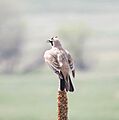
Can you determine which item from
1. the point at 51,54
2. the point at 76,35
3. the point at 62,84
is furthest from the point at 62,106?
the point at 76,35

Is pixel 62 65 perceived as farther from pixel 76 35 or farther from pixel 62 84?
pixel 76 35

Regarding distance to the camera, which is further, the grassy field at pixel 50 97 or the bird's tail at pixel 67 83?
the grassy field at pixel 50 97

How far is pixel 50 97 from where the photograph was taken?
14.5m

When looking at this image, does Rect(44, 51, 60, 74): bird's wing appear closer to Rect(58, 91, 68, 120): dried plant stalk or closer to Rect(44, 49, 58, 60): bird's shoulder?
Rect(44, 49, 58, 60): bird's shoulder

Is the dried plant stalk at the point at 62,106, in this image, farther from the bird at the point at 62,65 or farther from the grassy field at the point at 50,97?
the grassy field at the point at 50,97

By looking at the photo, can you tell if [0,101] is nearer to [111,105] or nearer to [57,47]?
[111,105]

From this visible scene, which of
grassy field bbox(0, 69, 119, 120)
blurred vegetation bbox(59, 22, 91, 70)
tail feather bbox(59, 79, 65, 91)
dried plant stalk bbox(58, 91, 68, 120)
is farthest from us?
blurred vegetation bbox(59, 22, 91, 70)

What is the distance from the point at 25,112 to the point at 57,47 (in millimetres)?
11113

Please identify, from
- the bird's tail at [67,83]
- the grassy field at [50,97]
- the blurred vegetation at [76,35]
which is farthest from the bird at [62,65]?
the blurred vegetation at [76,35]

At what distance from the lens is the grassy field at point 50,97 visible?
492 inches

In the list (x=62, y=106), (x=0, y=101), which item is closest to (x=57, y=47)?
(x=62, y=106)

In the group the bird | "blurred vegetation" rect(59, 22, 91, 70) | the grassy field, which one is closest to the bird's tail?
the bird

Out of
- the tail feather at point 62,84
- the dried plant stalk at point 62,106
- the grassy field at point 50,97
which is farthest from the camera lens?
the grassy field at point 50,97

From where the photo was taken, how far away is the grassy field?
492 inches
